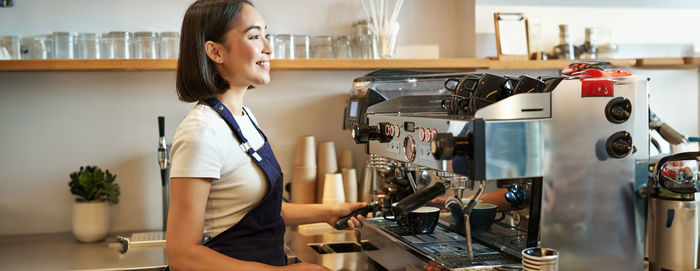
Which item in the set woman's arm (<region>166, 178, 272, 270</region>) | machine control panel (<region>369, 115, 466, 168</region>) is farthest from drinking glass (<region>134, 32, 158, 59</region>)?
woman's arm (<region>166, 178, 272, 270</region>)

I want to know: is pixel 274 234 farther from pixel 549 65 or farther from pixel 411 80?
pixel 549 65

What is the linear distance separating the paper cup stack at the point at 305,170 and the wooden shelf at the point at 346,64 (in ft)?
1.02

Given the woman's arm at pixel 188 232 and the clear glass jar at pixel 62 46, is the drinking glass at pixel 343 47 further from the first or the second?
the woman's arm at pixel 188 232

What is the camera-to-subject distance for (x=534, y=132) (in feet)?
4.10

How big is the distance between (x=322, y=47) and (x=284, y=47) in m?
0.16

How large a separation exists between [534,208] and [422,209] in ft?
1.20

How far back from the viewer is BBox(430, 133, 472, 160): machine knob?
3.85ft

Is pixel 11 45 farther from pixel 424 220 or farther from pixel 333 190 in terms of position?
pixel 424 220

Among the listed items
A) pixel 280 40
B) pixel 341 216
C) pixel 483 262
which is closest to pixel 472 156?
pixel 483 262

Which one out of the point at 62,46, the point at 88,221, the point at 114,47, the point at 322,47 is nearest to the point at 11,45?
the point at 62,46

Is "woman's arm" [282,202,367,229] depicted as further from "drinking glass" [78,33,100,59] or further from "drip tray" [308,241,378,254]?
"drinking glass" [78,33,100,59]

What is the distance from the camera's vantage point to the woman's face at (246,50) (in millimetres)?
1440

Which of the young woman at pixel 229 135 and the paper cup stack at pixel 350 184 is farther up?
the young woman at pixel 229 135

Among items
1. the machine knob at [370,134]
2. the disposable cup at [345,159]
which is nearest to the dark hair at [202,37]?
the machine knob at [370,134]
